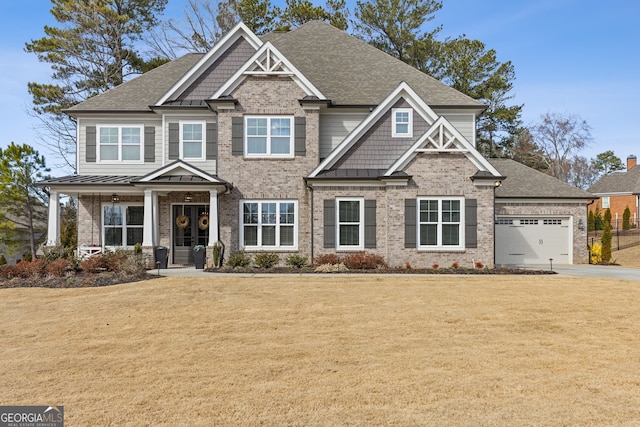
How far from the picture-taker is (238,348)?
846 centimetres

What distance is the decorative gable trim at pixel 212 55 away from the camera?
20.4 meters

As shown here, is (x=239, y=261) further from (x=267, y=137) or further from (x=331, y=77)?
(x=331, y=77)

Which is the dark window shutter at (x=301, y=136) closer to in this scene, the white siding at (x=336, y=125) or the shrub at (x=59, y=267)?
the white siding at (x=336, y=125)

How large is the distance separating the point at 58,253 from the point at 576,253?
21.8 metres

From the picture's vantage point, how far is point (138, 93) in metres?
22.2

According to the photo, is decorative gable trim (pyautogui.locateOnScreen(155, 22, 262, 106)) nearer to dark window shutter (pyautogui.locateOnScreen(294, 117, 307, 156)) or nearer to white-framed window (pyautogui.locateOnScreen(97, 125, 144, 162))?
white-framed window (pyautogui.locateOnScreen(97, 125, 144, 162))

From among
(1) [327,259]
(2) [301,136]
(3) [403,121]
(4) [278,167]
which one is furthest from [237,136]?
(3) [403,121]

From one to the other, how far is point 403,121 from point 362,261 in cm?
616

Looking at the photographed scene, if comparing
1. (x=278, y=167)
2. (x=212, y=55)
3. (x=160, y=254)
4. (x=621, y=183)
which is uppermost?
(x=212, y=55)

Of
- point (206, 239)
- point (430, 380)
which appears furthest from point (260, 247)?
point (430, 380)

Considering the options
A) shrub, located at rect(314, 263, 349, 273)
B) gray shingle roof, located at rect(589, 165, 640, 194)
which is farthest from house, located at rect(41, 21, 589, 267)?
gray shingle roof, located at rect(589, 165, 640, 194)

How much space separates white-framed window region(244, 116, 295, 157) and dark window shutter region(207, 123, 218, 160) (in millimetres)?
1476

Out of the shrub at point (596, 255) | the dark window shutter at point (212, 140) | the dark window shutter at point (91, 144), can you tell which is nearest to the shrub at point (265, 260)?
the dark window shutter at point (212, 140)

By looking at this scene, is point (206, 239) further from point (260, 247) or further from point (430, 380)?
point (430, 380)
